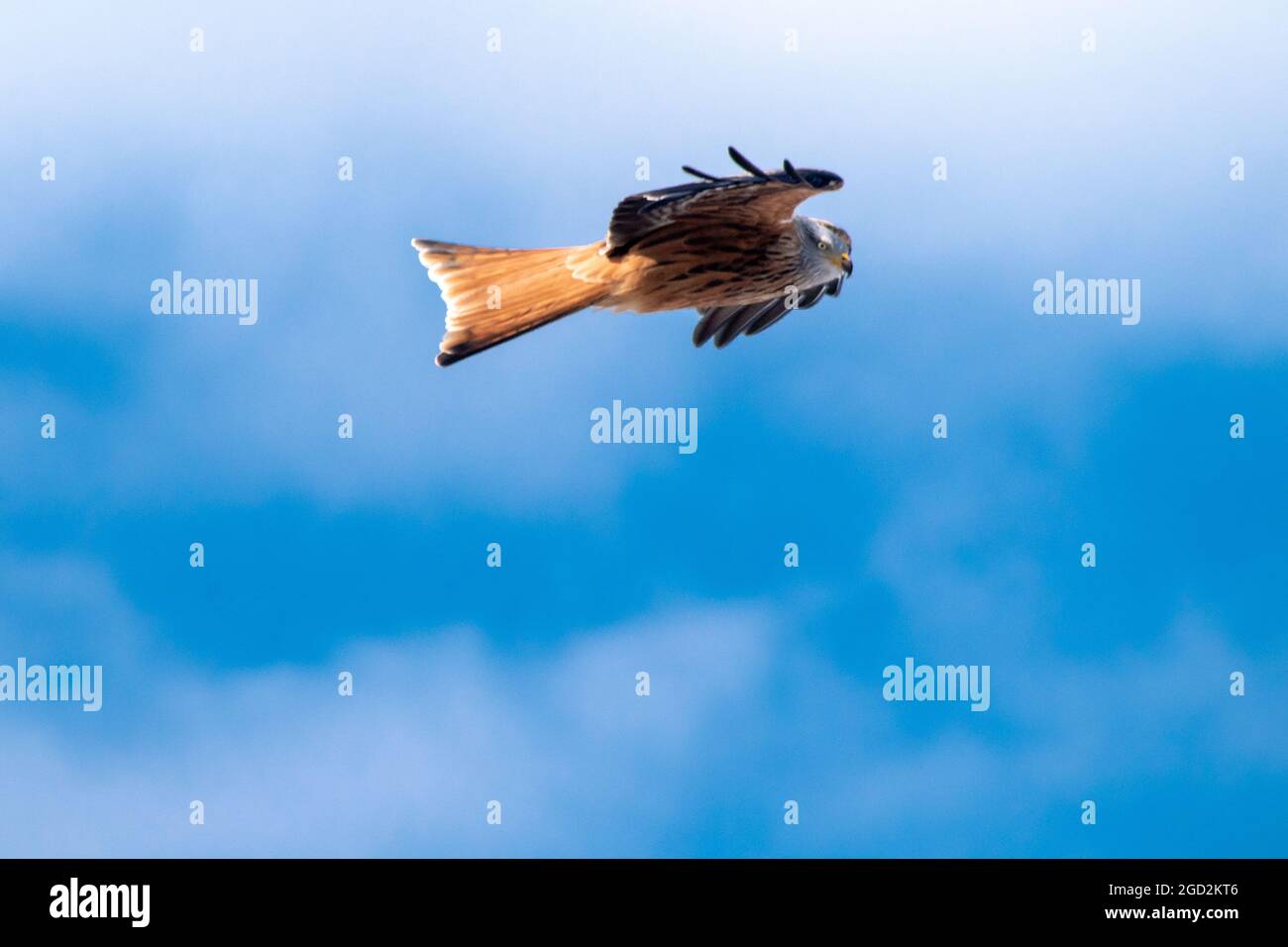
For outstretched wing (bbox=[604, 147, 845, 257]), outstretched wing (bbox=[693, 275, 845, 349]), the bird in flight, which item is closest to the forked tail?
the bird in flight

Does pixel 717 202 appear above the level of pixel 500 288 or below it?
above

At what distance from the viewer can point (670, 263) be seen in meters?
9.72

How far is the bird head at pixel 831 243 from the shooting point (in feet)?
33.2

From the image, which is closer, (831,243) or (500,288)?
(500,288)

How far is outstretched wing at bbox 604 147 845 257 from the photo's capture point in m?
8.83

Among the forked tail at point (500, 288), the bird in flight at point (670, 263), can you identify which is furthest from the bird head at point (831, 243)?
the forked tail at point (500, 288)

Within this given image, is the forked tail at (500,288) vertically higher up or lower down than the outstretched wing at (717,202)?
lower down

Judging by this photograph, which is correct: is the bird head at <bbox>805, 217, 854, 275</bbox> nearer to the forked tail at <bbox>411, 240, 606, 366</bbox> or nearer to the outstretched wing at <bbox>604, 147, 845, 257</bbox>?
the outstretched wing at <bbox>604, 147, 845, 257</bbox>

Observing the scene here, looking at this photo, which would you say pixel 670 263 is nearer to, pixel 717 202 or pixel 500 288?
pixel 717 202

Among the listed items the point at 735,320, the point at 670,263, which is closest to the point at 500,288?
the point at 670,263

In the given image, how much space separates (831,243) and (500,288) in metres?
2.10

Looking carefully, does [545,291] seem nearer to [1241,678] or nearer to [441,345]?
[441,345]

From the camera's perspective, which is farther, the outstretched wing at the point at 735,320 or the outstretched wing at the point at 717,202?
the outstretched wing at the point at 735,320

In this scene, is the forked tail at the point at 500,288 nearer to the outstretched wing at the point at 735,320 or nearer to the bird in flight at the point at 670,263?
the bird in flight at the point at 670,263
